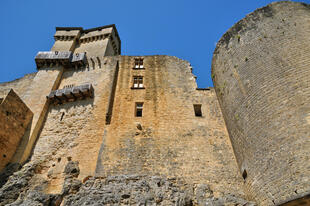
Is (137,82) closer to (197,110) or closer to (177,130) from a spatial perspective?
(197,110)

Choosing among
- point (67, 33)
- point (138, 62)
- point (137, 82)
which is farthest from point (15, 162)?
point (67, 33)

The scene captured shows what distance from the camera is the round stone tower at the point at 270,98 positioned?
319 inches

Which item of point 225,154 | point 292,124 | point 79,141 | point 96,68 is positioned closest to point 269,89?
point 292,124

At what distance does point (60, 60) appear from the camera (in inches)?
709

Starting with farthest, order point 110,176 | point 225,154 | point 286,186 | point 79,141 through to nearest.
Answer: point 79,141
point 225,154
point 110,176
point 286,186

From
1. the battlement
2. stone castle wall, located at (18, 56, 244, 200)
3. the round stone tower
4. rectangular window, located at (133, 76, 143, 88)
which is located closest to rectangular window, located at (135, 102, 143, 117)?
stone castle wall, located at (18, 56, 244, 200)

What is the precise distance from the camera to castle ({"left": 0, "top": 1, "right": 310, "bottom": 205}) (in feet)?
29.6

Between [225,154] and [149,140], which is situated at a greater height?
[149,140]

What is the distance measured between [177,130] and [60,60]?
37.2 feet

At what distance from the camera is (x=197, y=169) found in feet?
35.8

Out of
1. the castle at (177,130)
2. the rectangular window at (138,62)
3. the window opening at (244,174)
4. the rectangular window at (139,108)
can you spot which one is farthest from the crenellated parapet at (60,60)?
the window opening at (244,174)

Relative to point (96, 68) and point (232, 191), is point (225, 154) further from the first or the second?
point (96, 68)

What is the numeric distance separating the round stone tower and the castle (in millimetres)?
41

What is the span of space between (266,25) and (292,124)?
222 inches
